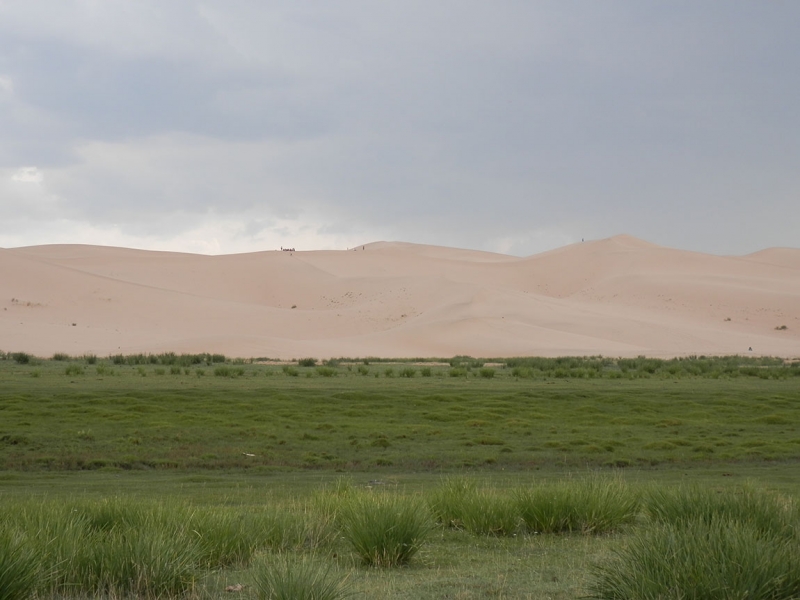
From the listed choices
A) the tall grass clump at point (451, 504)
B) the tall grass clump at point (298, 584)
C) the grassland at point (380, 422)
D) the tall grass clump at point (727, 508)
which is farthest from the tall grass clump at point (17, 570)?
the grassland at point (380, 422)

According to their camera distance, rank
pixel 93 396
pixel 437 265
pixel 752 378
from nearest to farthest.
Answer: pixel 93 396, pixel 752 378, pixel 437 265

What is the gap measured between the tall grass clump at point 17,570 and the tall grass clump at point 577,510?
5353 mm

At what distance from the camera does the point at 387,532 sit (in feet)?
28.0

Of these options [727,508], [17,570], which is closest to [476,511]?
[727,508]

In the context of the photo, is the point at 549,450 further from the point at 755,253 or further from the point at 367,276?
the point at 755,253

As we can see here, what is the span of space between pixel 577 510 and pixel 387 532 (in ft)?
8.36

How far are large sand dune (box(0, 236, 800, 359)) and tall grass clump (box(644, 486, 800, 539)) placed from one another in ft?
140

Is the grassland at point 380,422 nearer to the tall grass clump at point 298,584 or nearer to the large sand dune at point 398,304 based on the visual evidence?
the tall grass clump at point 298,584

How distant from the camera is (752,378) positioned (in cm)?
3503

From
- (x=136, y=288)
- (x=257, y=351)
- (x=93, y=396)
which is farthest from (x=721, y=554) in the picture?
(x=136, y=288)

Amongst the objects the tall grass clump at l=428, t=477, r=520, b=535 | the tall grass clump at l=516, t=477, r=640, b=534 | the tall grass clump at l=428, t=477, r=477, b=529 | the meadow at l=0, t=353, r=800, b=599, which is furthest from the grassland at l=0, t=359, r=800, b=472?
the tall grass clump at l=516, t=477, r=640, b=534

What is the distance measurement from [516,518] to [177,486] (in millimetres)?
6742

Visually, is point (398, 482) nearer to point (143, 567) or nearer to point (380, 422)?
point (380, 422)

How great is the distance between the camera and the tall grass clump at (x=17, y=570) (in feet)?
21.4
